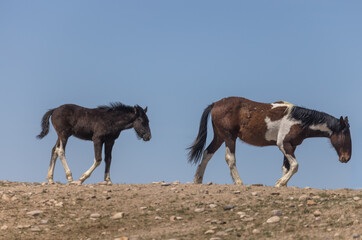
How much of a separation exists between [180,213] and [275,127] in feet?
15.7

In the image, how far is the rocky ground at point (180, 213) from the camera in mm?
11328

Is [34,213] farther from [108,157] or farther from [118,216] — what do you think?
[108,157]

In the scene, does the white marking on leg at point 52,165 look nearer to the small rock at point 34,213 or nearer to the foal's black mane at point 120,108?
the foal's black mane at point 120,108

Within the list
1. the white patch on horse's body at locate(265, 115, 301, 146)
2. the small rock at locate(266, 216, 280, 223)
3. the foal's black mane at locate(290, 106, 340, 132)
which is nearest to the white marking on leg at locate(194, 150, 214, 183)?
the white patch on horse's body at locate(265, 115, 301, 146)

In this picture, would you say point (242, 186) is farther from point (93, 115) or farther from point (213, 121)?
point (93, 115)

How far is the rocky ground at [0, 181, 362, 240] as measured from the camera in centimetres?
1133

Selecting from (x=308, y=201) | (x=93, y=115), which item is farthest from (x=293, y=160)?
(x=93, y=115)

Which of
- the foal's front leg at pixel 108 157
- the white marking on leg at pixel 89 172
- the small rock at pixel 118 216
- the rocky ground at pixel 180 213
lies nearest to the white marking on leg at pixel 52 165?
the white marking on leg at pixel 89 172

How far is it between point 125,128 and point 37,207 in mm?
4828

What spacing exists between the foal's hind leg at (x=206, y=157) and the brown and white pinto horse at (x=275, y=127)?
0.09ft

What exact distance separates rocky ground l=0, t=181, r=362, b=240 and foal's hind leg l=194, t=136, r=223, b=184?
4.82ft

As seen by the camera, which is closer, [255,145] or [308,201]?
[308,201]

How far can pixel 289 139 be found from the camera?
52.9 ft

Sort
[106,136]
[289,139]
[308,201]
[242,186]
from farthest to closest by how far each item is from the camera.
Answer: [106,136], [289,139], [242,186], [308,201]
